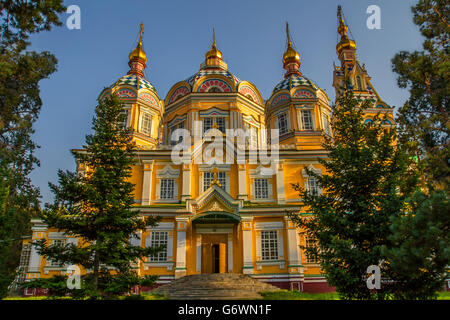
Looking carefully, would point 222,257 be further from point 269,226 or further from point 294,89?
point 294,89

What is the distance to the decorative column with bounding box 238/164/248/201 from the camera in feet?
71.6

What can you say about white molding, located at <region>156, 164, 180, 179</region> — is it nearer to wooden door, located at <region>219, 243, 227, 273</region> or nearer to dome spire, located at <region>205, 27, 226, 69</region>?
wooden door, located at <region>219, 243, 227, 273</region>

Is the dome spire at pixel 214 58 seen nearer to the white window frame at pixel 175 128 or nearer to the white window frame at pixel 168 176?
the white window frame at pixel 175 128

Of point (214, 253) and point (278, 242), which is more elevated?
point (278, 242)

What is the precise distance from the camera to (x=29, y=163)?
26.6m

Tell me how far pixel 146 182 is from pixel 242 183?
660cm

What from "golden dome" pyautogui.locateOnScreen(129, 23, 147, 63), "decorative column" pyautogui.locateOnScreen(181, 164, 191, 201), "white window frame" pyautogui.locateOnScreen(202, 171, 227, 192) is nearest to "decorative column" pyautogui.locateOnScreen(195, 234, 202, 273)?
"decorative column" pyautogui.locateOnScreen(181, 164, 191, 201)

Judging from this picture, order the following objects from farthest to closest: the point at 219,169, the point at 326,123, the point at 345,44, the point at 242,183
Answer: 1. the point at 345,44
2. the point at 326,123
3. the point at 219,169
4. the point at 242,183

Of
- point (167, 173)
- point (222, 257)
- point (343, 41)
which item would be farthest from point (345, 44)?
point (222, 257)

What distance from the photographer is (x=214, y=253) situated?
2169cm

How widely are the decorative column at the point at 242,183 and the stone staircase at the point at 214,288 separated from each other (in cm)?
537

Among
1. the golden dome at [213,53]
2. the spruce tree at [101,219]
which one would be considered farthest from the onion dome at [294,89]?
the spruce tree at [101,219]

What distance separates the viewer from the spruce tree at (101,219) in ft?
36.9

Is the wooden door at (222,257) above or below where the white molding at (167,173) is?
below
